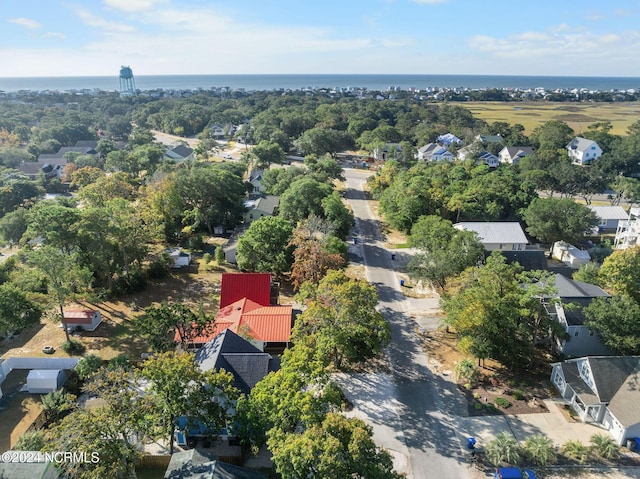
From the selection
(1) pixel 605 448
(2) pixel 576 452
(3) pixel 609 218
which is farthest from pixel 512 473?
(3) pixel 609 218

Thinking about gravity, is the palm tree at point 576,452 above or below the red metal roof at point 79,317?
below

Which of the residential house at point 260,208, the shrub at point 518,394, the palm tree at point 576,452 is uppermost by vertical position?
the residential house at point 260,208

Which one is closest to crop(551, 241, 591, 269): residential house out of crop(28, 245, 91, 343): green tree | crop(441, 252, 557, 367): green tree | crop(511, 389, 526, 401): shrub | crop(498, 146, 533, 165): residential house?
crop(441, 252, 557, 367): green tree

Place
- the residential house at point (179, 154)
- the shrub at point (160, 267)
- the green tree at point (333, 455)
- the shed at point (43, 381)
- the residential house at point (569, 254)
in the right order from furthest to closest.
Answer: the residential house at point (179, 154), the residential house at point (569, 254), the shrub at point (160, 267), the shed at point (43, 381), the green tree at point (333, 455)

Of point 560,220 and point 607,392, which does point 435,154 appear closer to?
point 560,220

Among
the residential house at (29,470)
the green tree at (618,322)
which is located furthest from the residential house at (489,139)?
the residential house at (29,470)

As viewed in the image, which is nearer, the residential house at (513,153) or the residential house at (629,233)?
the residential house at (629,233)

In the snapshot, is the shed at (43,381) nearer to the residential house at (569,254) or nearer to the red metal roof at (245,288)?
the red metal roof at (245,288)

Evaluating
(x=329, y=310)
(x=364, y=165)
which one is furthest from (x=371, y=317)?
(x=364, y=165)
